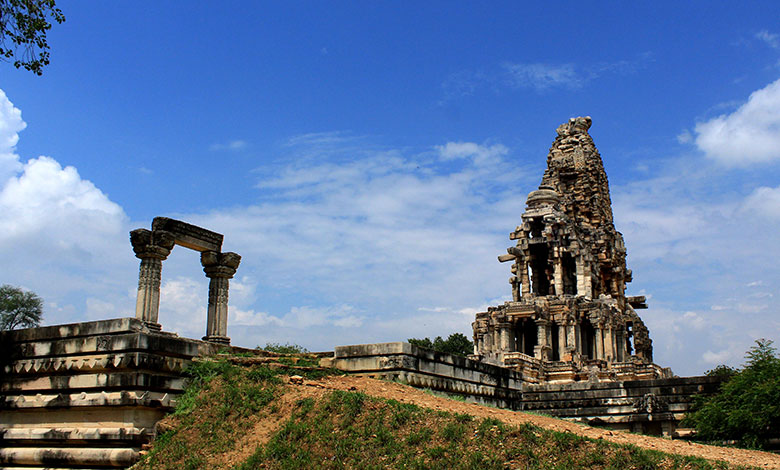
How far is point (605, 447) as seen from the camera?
939 cm

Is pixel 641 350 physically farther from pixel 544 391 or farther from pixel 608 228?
pixel 544 391

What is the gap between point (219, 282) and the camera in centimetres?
1866

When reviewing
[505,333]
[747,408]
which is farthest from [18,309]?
[747,408]

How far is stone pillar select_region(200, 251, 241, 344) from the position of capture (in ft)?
60.1

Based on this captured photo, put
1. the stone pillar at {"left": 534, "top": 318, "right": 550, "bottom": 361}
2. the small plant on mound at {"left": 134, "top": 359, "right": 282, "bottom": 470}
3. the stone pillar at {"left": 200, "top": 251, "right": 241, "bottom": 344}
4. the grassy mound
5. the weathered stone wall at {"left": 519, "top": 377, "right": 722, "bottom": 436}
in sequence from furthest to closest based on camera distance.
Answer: the stone pillar at {"left": 534, "top": 318, "right": 550, "bottom": 361}
the weathered stone wall at {"left": 519, "top": 377, "right": 722, "bottom": 436}
the stone pillar at {"left": 200, "top": 251, "right": 241, "bottom": 344}
the small plant on mound at {"left": 134, "top": 359, "right": 282, "bottom": 470}
the grassy mound

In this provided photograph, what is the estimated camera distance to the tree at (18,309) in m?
47.4

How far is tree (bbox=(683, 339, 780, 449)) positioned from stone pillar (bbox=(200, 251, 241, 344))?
11825 millimetres

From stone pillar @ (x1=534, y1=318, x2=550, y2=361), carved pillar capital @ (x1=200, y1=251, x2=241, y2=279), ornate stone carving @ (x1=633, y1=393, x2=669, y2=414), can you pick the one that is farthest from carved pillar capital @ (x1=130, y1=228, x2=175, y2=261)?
stone pillar @ (x1=534, y1=318, x2=550, y2=361)

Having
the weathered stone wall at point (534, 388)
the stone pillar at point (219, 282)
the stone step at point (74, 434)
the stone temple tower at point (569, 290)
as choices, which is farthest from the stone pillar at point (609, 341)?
the stone step at point (74, 434)

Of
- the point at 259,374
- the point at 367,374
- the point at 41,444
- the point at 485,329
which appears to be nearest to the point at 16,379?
the point at 41,444

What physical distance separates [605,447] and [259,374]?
629 cm

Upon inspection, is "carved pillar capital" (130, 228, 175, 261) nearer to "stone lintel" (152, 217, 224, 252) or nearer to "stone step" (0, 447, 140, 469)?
"stone lintel" (152, 217, 224, 252)

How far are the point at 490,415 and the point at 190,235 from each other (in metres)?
9.79

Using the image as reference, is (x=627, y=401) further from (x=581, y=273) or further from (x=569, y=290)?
(x=569, y=290)
